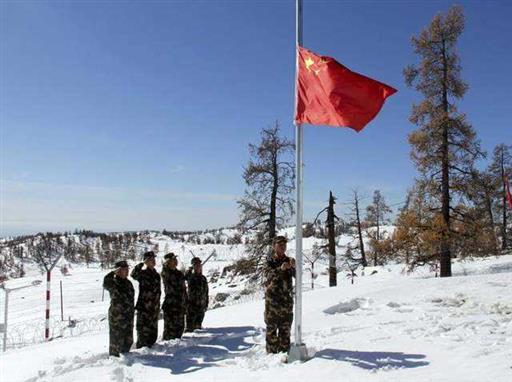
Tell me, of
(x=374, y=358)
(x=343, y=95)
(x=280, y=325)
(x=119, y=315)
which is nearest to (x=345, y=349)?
(x=374, y=358)

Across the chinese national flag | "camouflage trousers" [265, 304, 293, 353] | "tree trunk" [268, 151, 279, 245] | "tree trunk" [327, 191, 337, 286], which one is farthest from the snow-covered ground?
"tree trunk" [327, 191, 337, 286]

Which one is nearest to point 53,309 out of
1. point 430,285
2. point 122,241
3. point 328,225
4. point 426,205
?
point 328,225

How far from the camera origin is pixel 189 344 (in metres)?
10.6

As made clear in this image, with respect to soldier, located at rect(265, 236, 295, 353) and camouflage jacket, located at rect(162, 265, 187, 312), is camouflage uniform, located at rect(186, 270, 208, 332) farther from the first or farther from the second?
soldier, located at rect(265, 236, 295, 353)

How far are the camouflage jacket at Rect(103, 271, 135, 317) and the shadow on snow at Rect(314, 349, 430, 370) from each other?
12.7 ft

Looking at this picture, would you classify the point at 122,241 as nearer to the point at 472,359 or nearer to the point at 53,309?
the point at 53,309

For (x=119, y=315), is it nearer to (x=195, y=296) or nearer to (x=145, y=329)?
(x=145, y=329)

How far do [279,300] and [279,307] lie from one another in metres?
0.12

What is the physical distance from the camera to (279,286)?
8.77 m

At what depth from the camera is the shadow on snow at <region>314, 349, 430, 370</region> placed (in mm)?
7102

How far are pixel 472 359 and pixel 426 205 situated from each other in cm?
1598

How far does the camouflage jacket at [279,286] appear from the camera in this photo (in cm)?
873

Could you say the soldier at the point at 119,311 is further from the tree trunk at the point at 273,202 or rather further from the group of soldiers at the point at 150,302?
the tree trunk at the point at 273,202

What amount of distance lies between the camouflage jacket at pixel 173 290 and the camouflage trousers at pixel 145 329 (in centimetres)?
68
